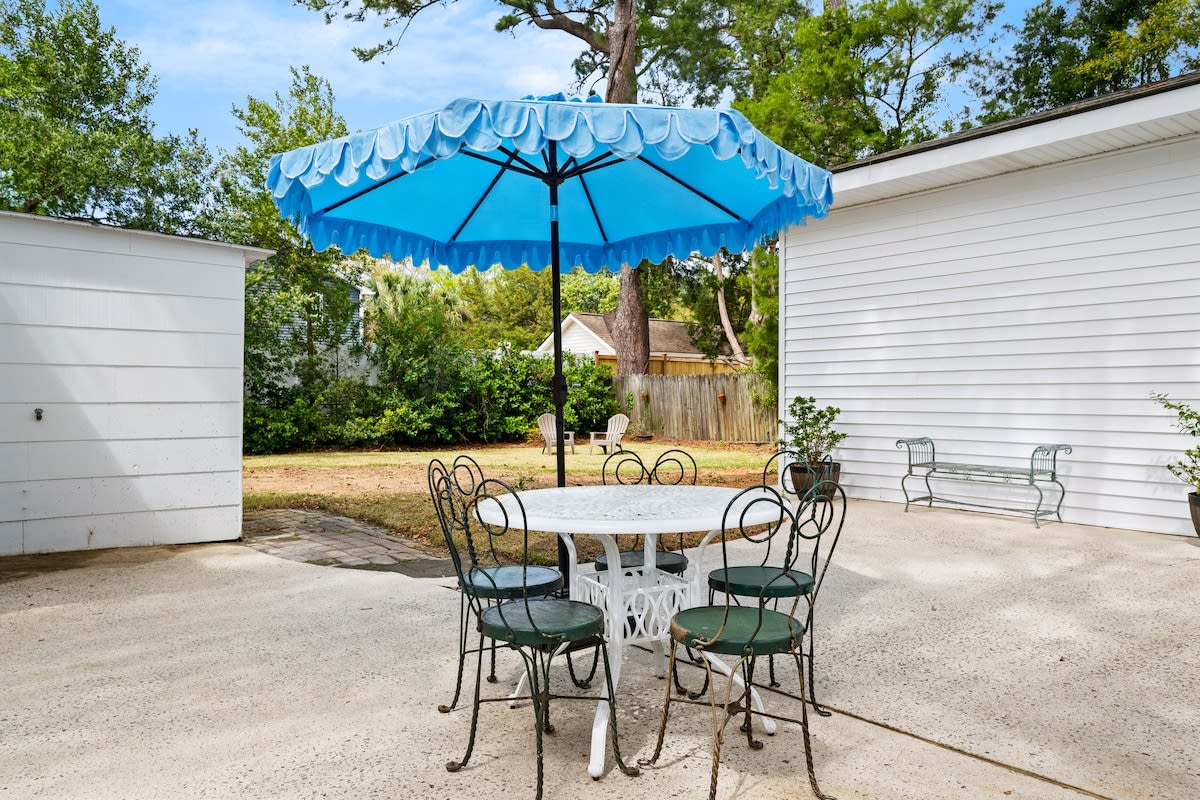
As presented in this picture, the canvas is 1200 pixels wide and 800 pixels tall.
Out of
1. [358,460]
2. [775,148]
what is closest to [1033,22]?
[358,460]

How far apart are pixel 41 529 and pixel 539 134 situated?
478 centimetres

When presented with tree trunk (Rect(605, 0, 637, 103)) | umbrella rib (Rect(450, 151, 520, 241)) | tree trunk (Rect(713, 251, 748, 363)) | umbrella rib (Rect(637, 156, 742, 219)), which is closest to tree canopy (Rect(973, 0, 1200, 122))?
tree trunk (Rect(713, 251, 748, 363))

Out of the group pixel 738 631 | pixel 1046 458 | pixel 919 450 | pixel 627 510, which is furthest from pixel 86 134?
pixel 738 631

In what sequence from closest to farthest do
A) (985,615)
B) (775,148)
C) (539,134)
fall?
(539,134), (775,148), (985,615)

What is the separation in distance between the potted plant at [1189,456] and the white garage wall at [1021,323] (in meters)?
0.07

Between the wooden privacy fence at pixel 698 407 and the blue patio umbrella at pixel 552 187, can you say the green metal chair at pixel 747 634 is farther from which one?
the wooden privacy fence at pixel 698 407

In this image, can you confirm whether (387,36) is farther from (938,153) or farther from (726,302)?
(938,153)

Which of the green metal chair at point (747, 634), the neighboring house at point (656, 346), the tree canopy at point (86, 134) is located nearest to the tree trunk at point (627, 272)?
the neighboring house at point (656, 346)

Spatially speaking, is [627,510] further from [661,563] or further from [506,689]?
[506,689]

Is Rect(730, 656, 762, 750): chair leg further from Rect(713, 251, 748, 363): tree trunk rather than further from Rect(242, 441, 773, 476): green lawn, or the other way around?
Rect(713, 251, 748, 363): tree trunk

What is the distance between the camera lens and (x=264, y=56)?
18500 mm

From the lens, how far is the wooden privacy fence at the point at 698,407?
15.8 meters

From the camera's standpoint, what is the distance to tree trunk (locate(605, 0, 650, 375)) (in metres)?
16.0

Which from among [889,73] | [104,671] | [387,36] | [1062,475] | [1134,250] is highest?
[387,36]
